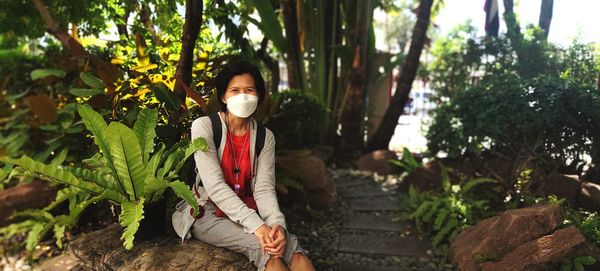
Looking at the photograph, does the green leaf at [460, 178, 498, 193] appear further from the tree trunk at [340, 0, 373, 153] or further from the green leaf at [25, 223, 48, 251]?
the green leaf at [25, 223, 48, 251]

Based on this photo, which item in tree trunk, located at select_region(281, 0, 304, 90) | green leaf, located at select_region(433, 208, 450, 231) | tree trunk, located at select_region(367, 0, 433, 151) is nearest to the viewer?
green leaf, located at select_region(433, 208, 450, 231)

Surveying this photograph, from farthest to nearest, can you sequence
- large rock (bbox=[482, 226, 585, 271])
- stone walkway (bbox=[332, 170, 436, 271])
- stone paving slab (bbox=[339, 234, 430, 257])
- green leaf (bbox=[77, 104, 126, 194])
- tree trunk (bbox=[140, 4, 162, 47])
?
1. tree trunk (bbox=[140, 4, 162, 47])
2. stone paving slab (bbox=[339, 234, 430, 257])
3. stone walkway (bbox=[332, 170, 436, 271])
4. large rock (bbox=[482, 226, 585, 271])
5. green leaf (bbox=[77, 104, 126, 194])

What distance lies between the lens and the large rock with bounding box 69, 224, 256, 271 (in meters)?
2.08

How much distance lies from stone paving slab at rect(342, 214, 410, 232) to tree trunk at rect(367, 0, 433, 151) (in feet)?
7.52

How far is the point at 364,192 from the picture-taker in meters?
4.86

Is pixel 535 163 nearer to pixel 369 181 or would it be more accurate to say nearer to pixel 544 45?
pixel 544 45

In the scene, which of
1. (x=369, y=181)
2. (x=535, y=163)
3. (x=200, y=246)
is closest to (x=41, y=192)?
(x=200, y=246)

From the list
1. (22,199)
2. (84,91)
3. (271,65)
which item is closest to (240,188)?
(84,91)

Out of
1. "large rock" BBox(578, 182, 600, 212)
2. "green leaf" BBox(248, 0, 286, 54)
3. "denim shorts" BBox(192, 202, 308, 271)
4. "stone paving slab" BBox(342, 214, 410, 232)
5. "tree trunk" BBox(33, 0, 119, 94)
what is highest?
"green leaf" BBox(248, 0, 286, 54)

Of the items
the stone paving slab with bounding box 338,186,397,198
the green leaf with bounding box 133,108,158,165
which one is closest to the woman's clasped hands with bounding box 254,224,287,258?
the green leaf with bounding box 133,108,158,165

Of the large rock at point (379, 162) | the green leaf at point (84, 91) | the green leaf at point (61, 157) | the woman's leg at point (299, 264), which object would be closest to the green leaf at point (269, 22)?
the large rock at point (379, 162)

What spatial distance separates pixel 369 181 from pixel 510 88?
212cm

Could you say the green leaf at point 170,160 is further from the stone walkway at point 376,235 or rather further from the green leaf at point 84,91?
the stone walkway at point 376,235

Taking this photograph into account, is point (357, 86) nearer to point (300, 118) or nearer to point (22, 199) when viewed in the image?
point (300, 118)
